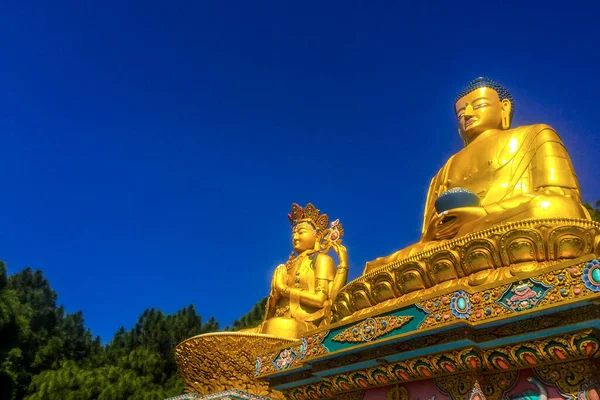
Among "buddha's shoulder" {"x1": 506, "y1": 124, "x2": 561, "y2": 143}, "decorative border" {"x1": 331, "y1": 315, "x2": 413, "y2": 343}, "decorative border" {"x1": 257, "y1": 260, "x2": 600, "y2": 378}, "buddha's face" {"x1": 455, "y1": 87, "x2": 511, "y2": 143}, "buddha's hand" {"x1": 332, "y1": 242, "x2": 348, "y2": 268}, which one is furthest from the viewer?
"buddha's hand" {"x1": 332, "y1": 242, "x2": 348, "y2": 268}

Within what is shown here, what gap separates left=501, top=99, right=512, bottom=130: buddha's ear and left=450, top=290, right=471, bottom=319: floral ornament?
4422mm

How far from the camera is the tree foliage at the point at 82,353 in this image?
11.1 metres

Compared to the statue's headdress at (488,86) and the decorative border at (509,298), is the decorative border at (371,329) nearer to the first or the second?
the decorative border at (509,298)

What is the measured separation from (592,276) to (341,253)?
5.63 metres

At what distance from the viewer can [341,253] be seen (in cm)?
891

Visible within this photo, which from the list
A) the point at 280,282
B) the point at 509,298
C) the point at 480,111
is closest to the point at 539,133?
the point at 480,111

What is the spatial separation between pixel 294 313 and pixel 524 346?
4.93 metres

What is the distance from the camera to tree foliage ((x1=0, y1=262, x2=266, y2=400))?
11.1 metres

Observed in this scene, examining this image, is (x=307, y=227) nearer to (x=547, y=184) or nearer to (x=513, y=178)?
(x=513, y=178)

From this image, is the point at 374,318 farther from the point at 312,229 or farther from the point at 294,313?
the point at 312,229

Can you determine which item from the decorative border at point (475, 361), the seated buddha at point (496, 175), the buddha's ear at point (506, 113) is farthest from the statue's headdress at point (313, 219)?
the decorative border at point (475, 361)

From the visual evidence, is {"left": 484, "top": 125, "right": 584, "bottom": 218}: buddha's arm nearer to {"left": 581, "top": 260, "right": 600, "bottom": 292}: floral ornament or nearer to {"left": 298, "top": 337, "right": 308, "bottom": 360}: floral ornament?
{"left": 581, "top": 260, "right": 600, "bottom": 292}: floral ornament

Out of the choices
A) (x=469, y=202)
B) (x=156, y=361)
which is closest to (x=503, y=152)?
(x=469, y=202)

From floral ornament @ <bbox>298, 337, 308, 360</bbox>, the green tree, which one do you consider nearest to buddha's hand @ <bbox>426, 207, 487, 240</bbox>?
floral ornament @ <bbox>298, 337, 308, 360</bbox>
